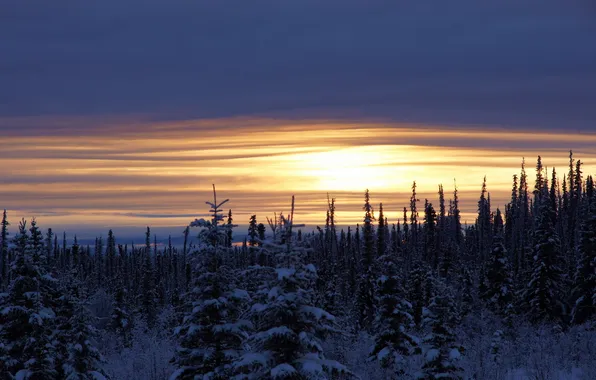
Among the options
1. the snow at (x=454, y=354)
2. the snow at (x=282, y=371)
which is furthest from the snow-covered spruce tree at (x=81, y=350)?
the snow at (x=282, y=371)

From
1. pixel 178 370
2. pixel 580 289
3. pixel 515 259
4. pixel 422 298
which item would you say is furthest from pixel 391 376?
pixel 515 259

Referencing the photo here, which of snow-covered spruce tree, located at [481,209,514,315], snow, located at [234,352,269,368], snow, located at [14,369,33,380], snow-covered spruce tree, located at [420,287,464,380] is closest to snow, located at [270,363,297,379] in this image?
snow, located at [234,352,269,368]

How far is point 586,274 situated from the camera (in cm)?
4497

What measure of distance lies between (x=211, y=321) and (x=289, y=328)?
7.75 meters

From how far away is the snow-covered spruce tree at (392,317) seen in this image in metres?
37.2

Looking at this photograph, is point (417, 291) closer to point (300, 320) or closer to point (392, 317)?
point (392, 317)

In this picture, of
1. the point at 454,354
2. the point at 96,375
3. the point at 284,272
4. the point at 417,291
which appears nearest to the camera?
the point at 284,272

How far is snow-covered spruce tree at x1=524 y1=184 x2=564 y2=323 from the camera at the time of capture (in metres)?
48.2

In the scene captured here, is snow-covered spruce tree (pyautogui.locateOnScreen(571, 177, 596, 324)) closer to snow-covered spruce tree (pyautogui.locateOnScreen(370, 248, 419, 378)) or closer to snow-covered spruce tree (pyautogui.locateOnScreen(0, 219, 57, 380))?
snow-covered spruce tree (pyautogui.locateOnScreen(370, 248, 419, 378))

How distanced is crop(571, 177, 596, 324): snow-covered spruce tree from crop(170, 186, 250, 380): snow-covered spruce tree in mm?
29831

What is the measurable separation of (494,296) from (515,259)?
3273cm

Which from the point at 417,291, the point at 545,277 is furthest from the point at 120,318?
the point at 545,277

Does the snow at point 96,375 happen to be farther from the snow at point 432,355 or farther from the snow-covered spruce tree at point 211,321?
the snow at point 432,355

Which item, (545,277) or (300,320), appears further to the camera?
(545,277)
